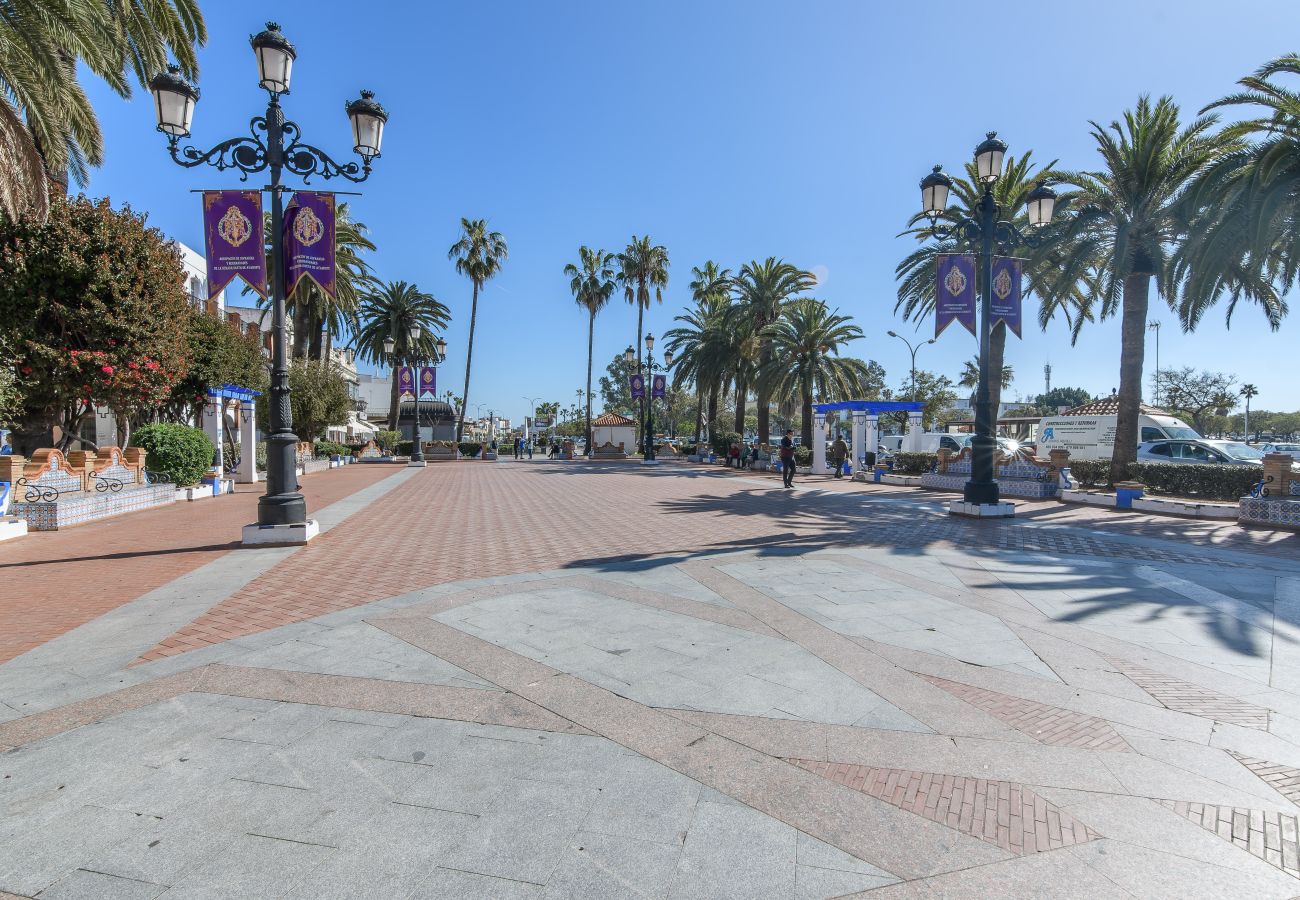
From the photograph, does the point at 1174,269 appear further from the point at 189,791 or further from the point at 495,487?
the point at 189,791

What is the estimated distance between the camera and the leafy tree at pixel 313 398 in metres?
27.4

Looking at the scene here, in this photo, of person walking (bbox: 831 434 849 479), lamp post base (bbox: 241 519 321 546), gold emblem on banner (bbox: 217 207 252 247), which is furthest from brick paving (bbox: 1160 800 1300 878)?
person walking (bbox: 831 434 849 479)

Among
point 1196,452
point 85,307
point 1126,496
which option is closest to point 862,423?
point 1196,452

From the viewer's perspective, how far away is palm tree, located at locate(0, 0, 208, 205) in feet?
38.0

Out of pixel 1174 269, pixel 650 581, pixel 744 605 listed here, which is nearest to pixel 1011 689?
pixel 744 605

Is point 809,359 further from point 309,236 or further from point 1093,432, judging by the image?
point 309,236

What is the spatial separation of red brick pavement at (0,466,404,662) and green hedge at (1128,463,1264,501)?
18.9m

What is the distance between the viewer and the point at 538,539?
996cm

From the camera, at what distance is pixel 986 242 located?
1254 cm

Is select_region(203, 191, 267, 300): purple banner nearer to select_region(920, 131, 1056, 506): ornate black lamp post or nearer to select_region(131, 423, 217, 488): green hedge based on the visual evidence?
select_region(131, 423, 217, 488): green hedge

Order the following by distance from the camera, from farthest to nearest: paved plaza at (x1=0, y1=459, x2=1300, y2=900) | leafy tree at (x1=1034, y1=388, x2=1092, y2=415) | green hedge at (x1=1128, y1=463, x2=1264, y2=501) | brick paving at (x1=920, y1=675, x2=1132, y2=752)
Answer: leafy tree at (x1=1034, y1=388, x2=1092, y2=415) → green hedge at (x1=1128, y1=463, x2=1264, y2=501) → brick paving at (x1=920, y1=675, x2=1132, y2=752) → paved plaza at (x1=0, y1=459, x2=1300, y2=900)

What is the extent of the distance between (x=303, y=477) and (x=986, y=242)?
2244cm

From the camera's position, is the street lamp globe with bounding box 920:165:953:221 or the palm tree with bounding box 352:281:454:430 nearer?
the street lamp globe with bounding box 920:165:953:221

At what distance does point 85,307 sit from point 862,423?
72.3ft
